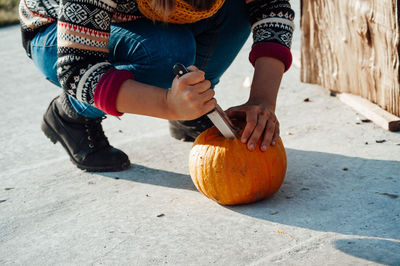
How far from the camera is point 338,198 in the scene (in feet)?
5.81

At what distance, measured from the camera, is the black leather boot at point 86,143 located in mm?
2232

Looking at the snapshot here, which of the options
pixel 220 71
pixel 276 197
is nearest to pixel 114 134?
pixel 220 71

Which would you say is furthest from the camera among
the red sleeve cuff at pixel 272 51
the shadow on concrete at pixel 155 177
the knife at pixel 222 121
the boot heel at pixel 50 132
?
the boot heel at pixel 50 132

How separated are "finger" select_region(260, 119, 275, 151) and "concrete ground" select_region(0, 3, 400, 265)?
0.21 metres

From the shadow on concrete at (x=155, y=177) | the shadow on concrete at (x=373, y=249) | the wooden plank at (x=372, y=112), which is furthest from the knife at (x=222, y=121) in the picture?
the wooden plank at (x=372, y=112)

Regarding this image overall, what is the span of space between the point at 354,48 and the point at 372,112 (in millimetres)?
367

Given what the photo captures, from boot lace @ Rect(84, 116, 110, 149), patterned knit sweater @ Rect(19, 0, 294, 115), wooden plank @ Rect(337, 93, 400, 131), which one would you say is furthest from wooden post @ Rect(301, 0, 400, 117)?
boot lace @ Rect(84, 116, 110, 149)

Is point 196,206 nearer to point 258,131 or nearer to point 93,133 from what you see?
point 258,131

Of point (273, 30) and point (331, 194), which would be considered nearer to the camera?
point (331, 194)

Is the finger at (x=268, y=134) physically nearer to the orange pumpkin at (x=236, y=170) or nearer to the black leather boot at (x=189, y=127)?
the orange pumpkin at (x=236, y=170)

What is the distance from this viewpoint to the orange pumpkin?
1732 millimetres

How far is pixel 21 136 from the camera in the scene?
2.76 meters

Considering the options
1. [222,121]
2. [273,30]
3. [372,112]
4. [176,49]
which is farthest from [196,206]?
[372,112]

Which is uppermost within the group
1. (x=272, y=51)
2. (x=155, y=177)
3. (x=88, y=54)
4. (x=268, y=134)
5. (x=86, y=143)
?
(x=88, y=54)
